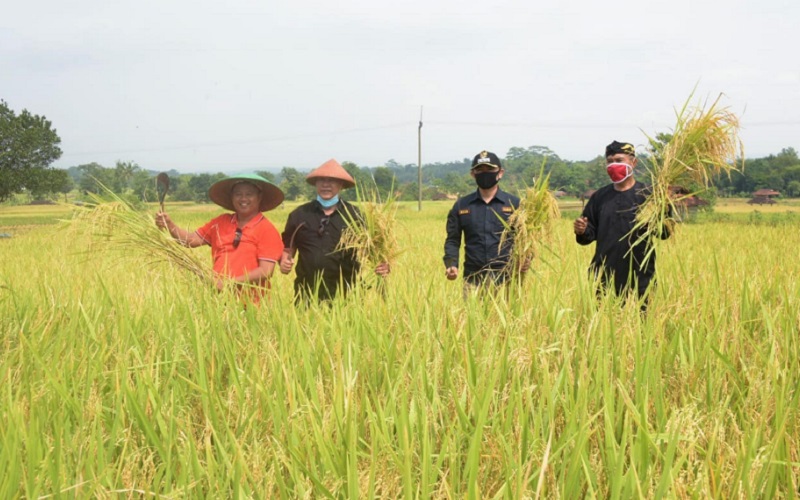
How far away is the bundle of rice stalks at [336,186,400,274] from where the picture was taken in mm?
3787

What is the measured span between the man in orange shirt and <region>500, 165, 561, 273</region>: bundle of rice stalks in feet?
4.83

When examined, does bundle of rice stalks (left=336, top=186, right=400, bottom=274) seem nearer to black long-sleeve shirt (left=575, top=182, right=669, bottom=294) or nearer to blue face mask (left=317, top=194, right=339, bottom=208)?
blue face mask (left=317, top=194, right=339, bottom=208)

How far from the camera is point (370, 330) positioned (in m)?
2.45

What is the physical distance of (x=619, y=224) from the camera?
13.5 feet

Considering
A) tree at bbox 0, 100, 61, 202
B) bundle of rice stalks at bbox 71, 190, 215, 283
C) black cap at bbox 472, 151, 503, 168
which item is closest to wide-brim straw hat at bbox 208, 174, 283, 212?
bundle of rice stalks at bbox 71, 190, 215, 283

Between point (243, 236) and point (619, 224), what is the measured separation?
2537 millimetres

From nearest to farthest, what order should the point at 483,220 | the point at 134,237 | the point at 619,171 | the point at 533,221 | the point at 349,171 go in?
1. the point at 134,237
2. the point at 533,221
3. the point at 619,171
4. the point at 483,220
5. the point at 349,171

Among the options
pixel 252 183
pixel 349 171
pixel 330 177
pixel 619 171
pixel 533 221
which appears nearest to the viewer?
pixel 533 221

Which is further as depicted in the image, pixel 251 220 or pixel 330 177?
pixel 330 177

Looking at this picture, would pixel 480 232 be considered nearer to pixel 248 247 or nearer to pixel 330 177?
pixel 330 177

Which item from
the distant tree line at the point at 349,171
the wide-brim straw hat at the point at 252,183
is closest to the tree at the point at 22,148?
the distant tree line at the point at 349,171

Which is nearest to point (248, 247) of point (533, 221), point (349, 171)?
point (533, 221)

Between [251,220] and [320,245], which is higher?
[251,220]

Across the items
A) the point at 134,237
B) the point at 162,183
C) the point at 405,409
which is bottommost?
the point at 405,409
